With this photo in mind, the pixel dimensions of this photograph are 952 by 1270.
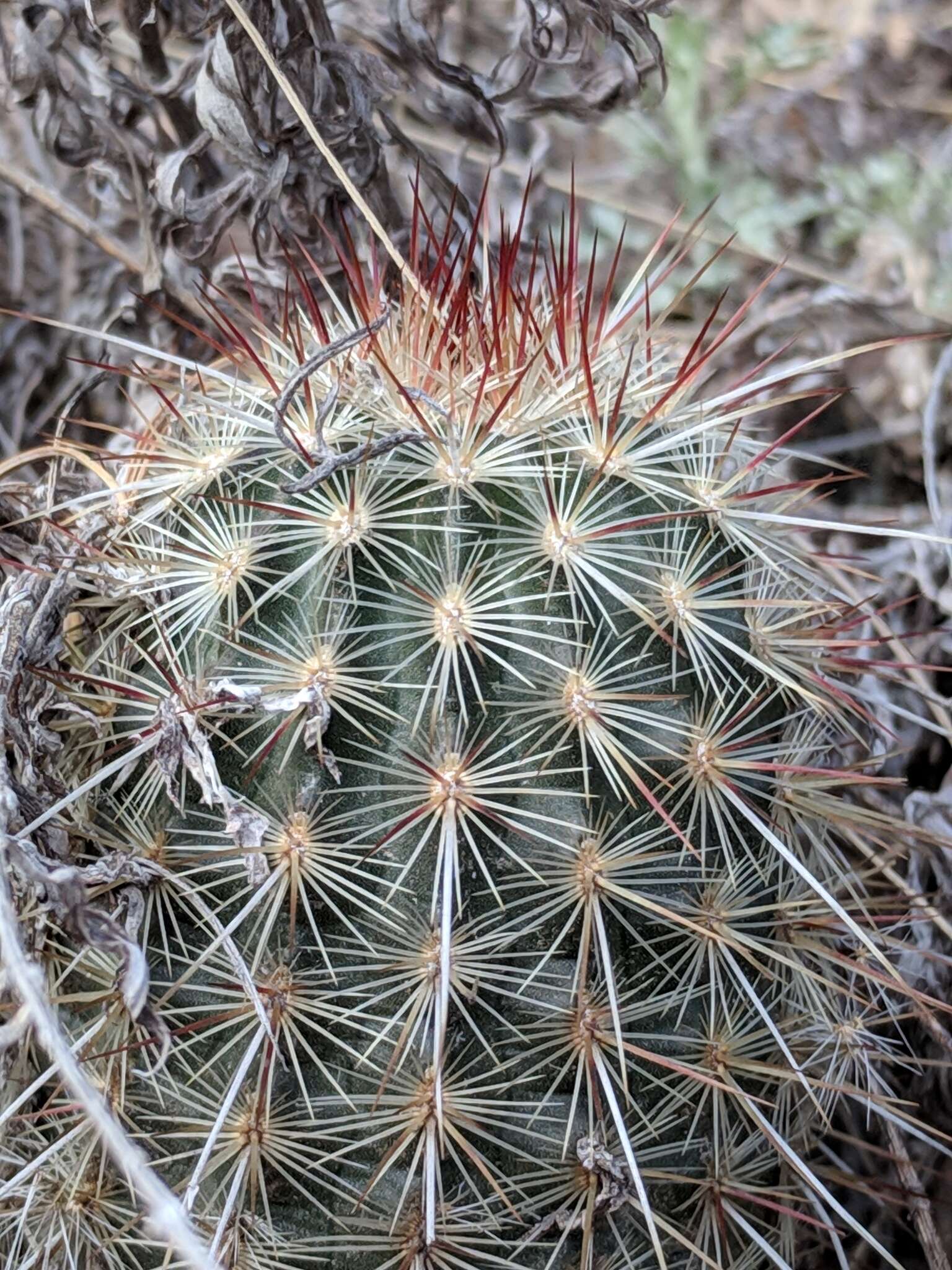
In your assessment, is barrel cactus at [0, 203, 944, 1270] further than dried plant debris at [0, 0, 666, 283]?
No

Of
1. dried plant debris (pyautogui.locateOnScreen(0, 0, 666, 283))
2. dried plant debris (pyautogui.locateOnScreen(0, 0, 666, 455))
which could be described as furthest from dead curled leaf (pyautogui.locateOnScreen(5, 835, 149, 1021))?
dried plant debris (pyautogui.locateOnScreen(0, 0, 666, 283))

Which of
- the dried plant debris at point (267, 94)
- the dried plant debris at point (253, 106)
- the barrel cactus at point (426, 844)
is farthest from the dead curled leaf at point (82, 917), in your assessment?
the dried plant debris at point (267, 94)

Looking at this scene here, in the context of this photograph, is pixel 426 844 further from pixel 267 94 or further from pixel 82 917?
pixel 267 94

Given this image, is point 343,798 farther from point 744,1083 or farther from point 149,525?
point 744,1083

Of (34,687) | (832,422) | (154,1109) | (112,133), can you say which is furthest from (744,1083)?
(112,133)

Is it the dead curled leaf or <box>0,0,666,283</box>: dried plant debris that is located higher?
<box>0,0,666,283</box>: dried plant debris

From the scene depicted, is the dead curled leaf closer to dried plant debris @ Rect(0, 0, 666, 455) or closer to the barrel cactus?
the barrel cactus

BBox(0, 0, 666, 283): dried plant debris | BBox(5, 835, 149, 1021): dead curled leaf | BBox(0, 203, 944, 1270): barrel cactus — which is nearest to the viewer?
BBox(5, 835, 149, 1021): dead curled leaf

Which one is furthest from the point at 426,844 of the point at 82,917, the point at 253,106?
the point at 253,106
